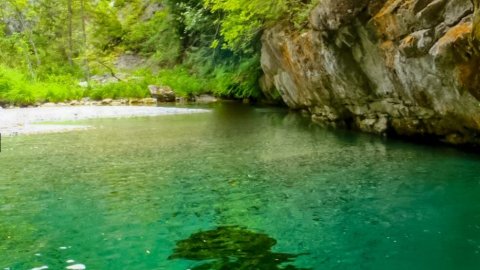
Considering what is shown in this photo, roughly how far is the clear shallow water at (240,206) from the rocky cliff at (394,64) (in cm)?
119

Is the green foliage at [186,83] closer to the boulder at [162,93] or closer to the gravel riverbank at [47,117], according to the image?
the boulder at [162,93]

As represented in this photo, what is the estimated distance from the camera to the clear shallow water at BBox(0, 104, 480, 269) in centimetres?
624

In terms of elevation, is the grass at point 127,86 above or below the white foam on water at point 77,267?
above

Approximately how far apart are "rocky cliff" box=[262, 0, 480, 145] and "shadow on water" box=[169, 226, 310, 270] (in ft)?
19.0

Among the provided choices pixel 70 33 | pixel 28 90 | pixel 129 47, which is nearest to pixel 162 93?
pixel 28 90

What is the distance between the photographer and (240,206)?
870cm

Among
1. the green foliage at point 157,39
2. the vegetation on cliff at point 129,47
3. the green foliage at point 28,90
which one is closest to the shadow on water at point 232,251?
the vegetation on cliff at point 129,47

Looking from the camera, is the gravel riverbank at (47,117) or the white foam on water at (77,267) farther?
the gravel riverbank at (47,117)

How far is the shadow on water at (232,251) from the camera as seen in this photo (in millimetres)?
5922

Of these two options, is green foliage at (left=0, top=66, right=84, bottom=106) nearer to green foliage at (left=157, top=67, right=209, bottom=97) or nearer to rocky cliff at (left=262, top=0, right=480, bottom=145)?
green foliage at (left=157, top=67, right=209, bottom=97)

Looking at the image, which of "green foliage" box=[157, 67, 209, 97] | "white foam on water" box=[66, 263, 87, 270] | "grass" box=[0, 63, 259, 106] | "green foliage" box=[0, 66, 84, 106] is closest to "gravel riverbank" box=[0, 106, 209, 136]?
"green foliage" box=[0, 66, 84, 106]

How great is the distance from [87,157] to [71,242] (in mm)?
7244

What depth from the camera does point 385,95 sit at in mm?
16562

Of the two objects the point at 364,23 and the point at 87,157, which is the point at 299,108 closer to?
the point at 364,23
